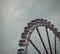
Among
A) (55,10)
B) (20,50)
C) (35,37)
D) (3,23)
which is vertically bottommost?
(20,50)

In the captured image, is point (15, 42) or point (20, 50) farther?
point (15, 42)

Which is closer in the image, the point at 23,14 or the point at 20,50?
the point at 20,50

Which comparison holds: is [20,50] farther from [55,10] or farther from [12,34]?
[55,10]

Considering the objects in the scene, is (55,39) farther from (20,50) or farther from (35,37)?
(20,50)

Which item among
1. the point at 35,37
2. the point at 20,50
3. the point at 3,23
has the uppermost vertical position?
the point at 3,23

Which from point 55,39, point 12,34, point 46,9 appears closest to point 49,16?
point 46,9

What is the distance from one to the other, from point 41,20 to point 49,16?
0.21 m

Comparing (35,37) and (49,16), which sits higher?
(49,16)

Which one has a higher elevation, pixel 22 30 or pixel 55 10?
pixel 55 10

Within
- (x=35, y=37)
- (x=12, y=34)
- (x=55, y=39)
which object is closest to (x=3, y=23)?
(x=12, y=34)

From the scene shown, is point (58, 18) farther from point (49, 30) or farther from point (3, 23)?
Answer: point (3, 23)

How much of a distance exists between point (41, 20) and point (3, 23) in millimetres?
655

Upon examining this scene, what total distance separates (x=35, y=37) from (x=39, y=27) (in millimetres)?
179

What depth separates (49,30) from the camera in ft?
10.9
